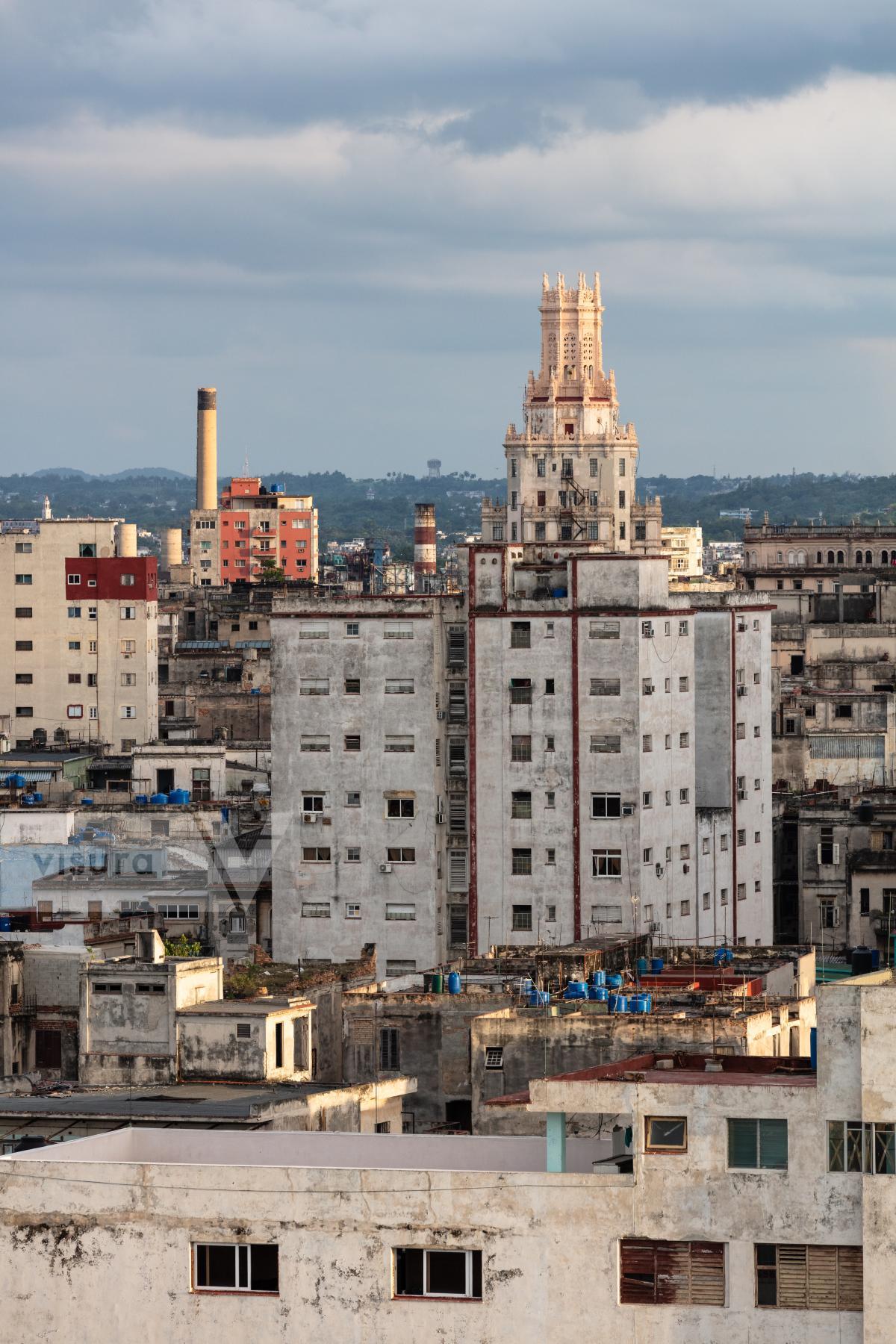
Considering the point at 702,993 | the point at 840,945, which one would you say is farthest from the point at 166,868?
the point at 702,993

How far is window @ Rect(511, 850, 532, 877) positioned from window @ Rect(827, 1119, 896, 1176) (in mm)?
60060

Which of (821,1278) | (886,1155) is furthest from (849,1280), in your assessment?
(886,1155)

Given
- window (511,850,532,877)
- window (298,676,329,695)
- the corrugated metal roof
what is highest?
window (298,676,329,695)

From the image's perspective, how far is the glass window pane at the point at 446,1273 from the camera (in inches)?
2046

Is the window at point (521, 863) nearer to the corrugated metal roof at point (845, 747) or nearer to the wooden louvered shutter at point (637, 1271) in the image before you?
the corrugated metal roof at point (845, 747)

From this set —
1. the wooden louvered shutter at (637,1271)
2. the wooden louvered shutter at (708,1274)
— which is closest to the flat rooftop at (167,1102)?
the wooden louvered shutter at (637,1271)

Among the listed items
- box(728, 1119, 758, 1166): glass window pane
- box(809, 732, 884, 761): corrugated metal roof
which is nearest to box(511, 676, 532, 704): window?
box(809, 732, 884, 761): corrugated metal roof

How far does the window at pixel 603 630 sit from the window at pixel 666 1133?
60219 millimetres

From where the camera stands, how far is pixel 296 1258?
5234 centimetres

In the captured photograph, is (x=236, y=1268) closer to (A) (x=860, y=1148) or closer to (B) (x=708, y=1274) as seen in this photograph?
(B) (x=708, y=1274)

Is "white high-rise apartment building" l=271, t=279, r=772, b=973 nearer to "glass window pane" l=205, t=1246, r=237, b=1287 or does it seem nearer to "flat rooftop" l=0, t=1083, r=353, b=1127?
"flat rooftop" l=0, t=1083, r=353, b=1127

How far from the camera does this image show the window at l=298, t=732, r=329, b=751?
11294 cm

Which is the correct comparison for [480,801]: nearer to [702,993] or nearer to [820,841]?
[820,841]

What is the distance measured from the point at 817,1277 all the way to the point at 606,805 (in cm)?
5977
